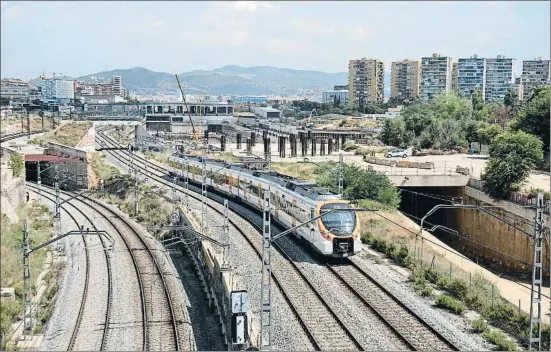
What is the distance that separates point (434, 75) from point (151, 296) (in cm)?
11165

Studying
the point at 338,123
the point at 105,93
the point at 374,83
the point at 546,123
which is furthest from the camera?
the point at 105,93

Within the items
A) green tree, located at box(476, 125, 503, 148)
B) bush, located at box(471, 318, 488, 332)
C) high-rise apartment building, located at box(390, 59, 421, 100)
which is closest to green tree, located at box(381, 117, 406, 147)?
green tree, located at box(476, 125, 503, 148)

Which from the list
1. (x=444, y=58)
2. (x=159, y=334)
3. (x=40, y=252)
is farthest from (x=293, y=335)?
(x=444, y=58)

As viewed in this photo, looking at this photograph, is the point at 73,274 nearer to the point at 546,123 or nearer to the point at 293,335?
the point at 293,335

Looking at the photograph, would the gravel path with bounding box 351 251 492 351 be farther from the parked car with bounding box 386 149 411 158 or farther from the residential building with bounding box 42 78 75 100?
the residential building with bounding box 42 78 75 100

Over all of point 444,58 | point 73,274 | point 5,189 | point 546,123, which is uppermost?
point 444,58

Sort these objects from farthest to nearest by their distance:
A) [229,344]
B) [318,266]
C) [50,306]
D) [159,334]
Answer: [318,266]
[50,306]
[159,334]
[229,344]

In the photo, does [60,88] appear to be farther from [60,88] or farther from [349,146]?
[349,146]

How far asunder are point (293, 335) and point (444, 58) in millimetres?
113340

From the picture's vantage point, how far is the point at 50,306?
16391mm

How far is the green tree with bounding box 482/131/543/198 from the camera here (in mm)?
30453

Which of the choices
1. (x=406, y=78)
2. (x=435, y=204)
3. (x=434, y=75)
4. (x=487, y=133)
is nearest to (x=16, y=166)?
(x=435, y=204)

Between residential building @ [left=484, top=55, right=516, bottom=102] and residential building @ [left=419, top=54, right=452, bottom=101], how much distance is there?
11548mm

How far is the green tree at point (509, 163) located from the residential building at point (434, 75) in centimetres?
8846
